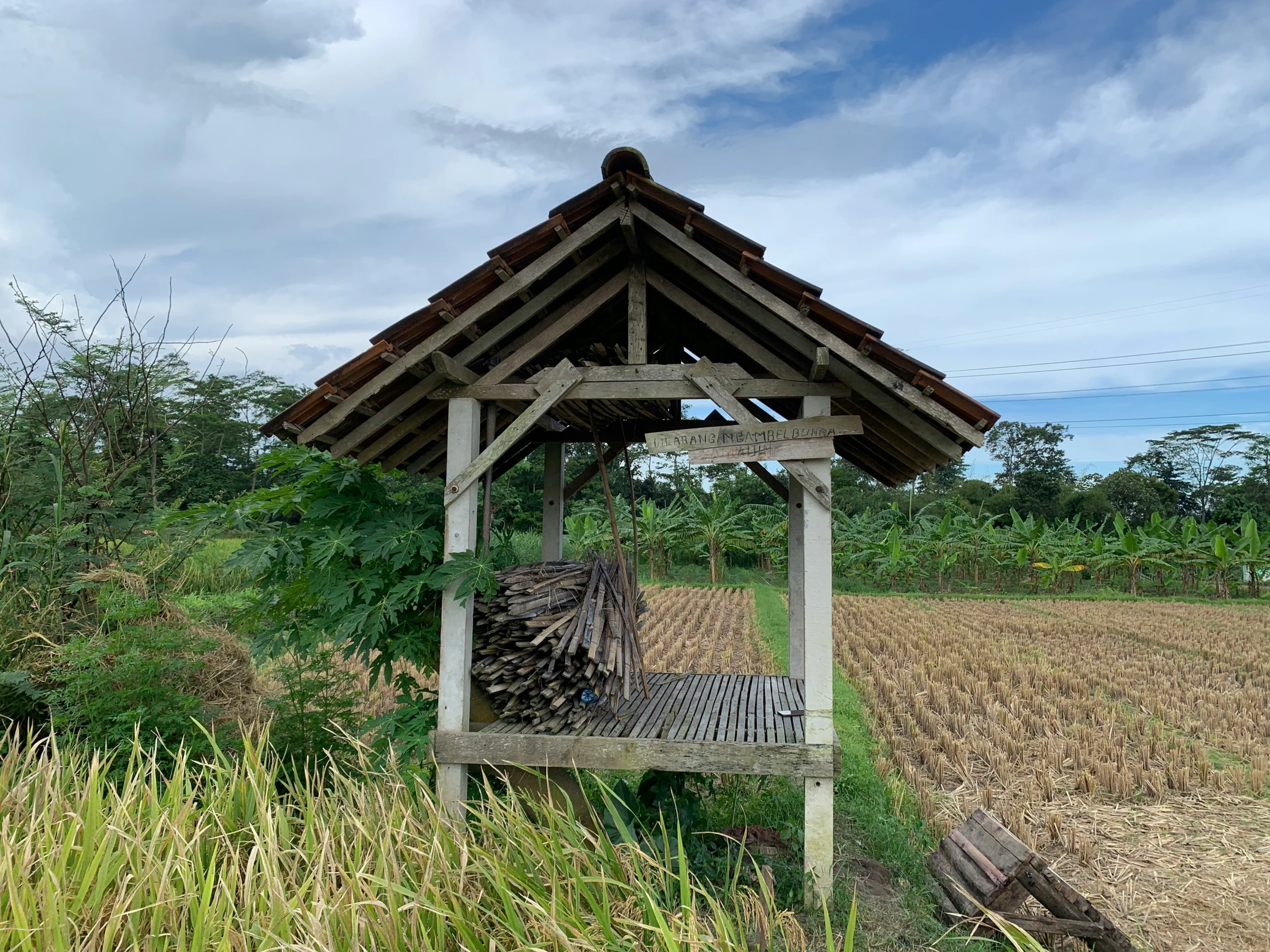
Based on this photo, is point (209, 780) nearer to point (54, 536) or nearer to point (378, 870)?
point (378, 870)

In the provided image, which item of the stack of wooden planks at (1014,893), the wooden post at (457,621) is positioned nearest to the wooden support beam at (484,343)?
the wooden post at (457,621)

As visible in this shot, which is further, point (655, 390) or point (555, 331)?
point (555, 331)

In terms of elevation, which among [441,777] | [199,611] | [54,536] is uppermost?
[54,536]

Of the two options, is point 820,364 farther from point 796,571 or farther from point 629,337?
point 796,571

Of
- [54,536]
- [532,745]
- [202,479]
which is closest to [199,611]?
[54,536]

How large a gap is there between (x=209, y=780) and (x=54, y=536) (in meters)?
3.89

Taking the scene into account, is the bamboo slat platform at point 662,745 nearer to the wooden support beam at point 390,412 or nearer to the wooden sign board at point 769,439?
the wooden sign board at point 769,439

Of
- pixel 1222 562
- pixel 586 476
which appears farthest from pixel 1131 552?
pixel 586 476

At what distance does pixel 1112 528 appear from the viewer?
3975 cm

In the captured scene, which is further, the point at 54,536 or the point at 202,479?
the point at 202,479

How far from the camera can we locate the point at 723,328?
17.0ft

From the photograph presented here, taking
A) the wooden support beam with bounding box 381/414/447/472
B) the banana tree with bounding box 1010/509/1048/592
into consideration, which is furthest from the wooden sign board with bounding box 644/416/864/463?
the banana tree with bounding box 1010/509/1048/592

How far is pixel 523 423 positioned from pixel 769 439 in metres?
1.52

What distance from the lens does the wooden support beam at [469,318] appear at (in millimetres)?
4867
